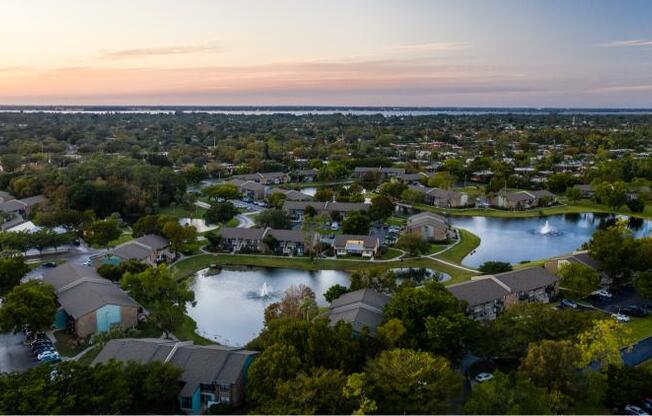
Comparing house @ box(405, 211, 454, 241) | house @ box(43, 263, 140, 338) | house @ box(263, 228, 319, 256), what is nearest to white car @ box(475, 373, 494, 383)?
house @ box(43, 263, 140, 338)

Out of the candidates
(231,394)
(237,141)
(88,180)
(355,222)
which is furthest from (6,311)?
(237,141)

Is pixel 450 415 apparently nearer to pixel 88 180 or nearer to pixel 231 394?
pixel 231 394

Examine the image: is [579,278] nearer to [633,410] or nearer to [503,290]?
[503,290]

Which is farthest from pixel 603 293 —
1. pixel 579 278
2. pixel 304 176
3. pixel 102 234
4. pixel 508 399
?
pixel 304 176

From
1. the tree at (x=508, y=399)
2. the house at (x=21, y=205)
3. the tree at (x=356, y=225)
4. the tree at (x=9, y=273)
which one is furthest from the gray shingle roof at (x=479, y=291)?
the house at (x=21, y=205)

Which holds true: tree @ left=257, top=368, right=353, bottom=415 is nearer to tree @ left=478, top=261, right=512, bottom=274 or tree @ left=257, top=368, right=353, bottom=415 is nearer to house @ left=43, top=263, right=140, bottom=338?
house @ left=43, top=263, right=140, bottom=338

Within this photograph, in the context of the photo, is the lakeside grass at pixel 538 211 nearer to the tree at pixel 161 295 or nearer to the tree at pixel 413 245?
the tree at pixel 413 245
